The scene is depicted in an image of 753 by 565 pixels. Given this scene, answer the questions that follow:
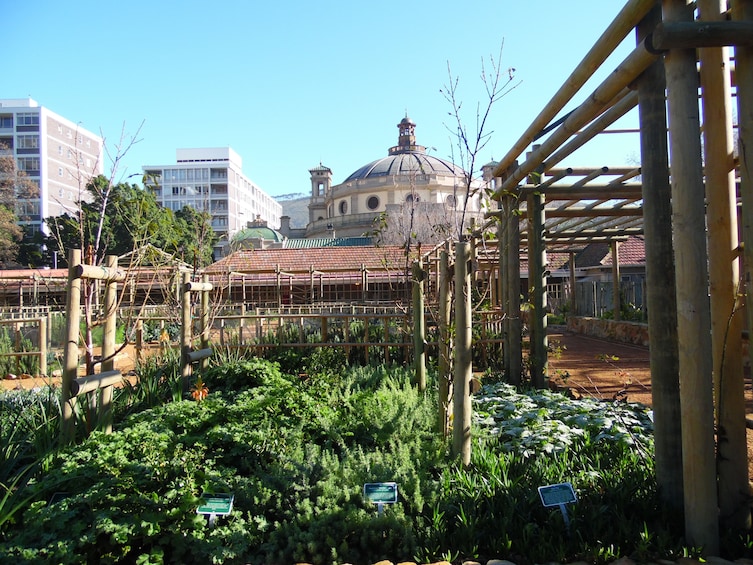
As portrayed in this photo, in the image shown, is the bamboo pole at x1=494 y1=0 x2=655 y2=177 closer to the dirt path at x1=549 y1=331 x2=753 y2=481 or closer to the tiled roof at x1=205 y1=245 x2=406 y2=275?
the dirt path at x1=549 y1=331 x2=753 y2=481

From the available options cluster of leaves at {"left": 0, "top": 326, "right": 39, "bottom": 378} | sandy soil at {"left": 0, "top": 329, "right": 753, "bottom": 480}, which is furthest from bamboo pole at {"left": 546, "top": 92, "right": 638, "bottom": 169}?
cluster of leaves at {"left": 0, "top": 326, "right": 39, "bottom": 378}

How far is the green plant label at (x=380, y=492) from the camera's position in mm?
2879

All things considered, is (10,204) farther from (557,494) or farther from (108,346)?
(557,494)

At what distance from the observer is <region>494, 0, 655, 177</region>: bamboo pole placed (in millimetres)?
3109

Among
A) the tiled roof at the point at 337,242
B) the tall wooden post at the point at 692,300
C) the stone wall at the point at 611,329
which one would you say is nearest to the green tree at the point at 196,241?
the tall wooden post at the point at 692,300

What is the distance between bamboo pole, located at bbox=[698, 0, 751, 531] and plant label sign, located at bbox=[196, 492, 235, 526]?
2.56 meters

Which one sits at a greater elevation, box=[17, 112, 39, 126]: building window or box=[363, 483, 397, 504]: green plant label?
box=[17, 112, 39, 126]: building window

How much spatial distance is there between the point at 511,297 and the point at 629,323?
7062mm

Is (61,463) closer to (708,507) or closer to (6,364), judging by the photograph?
(708,507)

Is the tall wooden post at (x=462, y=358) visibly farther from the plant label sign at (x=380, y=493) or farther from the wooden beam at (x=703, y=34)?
the wooden beam at (x=703, y=34)

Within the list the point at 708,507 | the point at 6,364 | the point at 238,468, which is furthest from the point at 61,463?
the point at 6,364

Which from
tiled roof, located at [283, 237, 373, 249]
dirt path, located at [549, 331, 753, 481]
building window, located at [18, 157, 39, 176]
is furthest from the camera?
building window, located at [18, 157, 39, 176]

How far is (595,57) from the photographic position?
3.54 metres

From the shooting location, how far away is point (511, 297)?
22.1 ft
